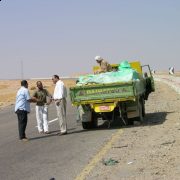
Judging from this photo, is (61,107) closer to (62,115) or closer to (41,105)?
(62,115)

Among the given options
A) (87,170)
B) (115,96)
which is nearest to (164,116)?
(115,96)

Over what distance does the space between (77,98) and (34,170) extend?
714 centimetres

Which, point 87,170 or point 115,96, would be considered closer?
point 87,170

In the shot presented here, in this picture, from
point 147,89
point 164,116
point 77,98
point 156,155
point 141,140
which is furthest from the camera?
point 147,89

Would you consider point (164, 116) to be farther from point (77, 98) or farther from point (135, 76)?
point (77, 98)

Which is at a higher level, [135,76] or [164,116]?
[135,76]

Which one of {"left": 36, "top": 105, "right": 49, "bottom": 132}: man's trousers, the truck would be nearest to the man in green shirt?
{"left": 36, "top": 105, "right": 49, "bottom": 132}: man's trousers

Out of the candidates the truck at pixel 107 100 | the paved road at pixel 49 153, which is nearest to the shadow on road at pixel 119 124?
the paved road at pixel 49 153

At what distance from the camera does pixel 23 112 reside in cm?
1672

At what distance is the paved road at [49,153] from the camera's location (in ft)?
34.4

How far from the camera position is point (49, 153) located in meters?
13.1

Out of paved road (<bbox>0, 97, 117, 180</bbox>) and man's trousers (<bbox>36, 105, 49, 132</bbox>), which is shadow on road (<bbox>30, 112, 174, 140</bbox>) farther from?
man's trousers (<bbox>36, 105, 49, 132</bbox>)

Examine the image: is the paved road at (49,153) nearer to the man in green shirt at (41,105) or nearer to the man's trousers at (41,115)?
the man's trousers at (41,115)

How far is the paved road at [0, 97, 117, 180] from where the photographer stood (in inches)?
413
